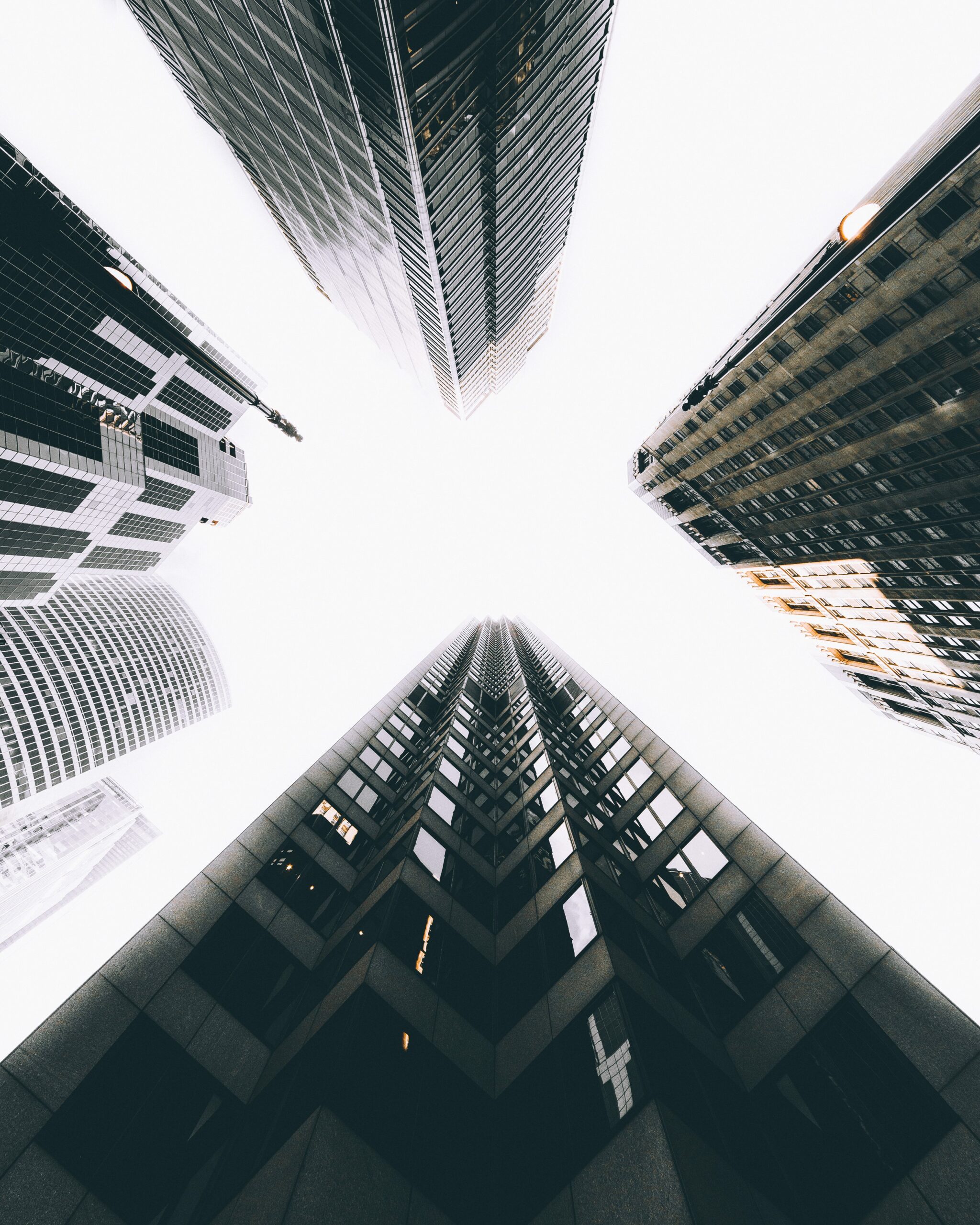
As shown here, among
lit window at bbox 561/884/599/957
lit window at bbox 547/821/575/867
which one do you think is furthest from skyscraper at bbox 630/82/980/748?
lit window at bbox 547/821/575/867

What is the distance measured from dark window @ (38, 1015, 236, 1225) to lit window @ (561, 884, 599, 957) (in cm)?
894

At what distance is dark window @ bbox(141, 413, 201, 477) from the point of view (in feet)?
347

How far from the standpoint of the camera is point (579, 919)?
44.5 ft

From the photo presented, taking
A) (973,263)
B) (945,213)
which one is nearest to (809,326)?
(945,213)

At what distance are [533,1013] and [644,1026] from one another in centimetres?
320

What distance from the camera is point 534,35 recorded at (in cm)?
3931

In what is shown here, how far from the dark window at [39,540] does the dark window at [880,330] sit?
419ft

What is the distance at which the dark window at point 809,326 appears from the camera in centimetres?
4553

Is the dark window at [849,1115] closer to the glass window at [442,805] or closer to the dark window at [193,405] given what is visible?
the glass window at [442,805]

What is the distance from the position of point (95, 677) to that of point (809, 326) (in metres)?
186

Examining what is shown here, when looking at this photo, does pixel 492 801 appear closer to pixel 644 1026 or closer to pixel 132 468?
pixel 644 1026

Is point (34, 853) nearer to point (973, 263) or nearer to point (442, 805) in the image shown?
point (442, 805)

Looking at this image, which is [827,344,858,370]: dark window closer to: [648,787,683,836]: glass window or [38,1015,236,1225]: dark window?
[648,787,683,836]: glass window

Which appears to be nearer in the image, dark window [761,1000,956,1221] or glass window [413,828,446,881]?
dark window [761,1000,956,1221]
